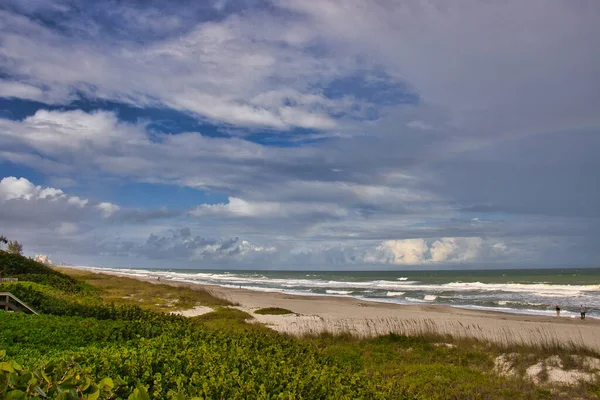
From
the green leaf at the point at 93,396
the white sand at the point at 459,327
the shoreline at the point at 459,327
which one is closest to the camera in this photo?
the green leaf at the point at 93,396

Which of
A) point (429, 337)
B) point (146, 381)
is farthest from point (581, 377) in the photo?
point (146, 381)

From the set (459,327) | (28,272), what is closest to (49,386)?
(459,327)

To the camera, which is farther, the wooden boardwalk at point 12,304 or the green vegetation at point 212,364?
the wooden boardwalk at point 12,304

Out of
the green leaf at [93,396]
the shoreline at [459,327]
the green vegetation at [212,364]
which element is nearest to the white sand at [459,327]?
the shoreline at [459,327]

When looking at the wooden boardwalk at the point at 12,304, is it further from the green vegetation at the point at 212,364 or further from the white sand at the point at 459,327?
the white sand at the point at 459,327

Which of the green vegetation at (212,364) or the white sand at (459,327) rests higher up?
the green vegetation at (212,364)

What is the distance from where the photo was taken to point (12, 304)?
15.6 meters

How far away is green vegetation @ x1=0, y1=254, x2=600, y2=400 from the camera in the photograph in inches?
168

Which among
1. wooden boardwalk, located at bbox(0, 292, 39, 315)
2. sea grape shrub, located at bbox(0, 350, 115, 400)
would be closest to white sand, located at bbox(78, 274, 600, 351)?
wooden boardwalk, located at bbox(0, 292, 39, 315)

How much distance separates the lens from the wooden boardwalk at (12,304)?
15.2 m

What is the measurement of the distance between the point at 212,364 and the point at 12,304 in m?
12.1

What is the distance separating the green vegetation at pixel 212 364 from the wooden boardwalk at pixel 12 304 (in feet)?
1.66

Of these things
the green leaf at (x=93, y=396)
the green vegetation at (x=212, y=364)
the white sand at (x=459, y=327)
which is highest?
the green leaf at (x=93, y=396)

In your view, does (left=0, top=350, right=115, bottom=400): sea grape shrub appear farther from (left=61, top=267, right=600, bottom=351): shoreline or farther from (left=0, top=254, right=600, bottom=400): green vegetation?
(left=61, top=267, right=600, bottom=351): shoreline
